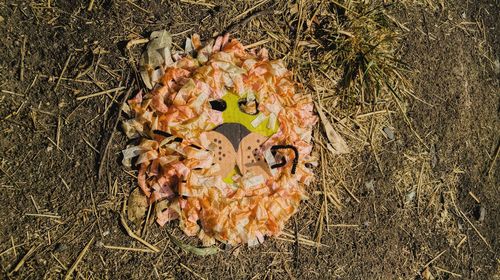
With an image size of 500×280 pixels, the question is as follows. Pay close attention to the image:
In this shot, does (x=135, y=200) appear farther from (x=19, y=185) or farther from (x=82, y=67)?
(x=82, y=67)

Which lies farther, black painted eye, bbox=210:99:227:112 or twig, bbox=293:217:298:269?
twig, bbox=293:217:298:269

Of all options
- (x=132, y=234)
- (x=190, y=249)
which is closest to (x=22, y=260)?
(x=132, y=234)

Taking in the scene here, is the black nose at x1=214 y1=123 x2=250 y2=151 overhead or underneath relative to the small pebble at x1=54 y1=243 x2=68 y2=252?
overhead

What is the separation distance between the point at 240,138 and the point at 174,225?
50 centimetres

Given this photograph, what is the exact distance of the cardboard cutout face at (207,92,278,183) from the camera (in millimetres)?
2314

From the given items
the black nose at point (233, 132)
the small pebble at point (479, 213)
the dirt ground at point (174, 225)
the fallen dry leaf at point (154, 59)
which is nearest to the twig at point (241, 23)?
the dirt ground at point (174, 225)

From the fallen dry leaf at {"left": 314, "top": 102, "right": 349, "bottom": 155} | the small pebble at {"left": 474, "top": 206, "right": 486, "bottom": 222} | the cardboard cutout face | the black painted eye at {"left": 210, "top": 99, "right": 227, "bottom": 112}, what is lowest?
the small pebble at {"left": 474, "top": 206, "right": 486, "bottom": 222}

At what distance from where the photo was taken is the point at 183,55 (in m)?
2.39

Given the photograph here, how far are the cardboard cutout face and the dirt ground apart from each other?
35cm

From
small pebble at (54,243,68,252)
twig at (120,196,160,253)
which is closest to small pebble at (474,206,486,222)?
twig at (120,196,160,253)

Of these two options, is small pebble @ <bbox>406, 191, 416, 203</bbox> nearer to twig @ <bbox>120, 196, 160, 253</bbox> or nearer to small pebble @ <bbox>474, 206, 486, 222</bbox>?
small pebble @ <bbox>474, 206, 486, 222</bbox>

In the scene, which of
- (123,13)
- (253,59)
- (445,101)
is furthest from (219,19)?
(445,101)

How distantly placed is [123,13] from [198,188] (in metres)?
0.89

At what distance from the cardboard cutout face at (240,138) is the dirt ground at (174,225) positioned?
35 cm
